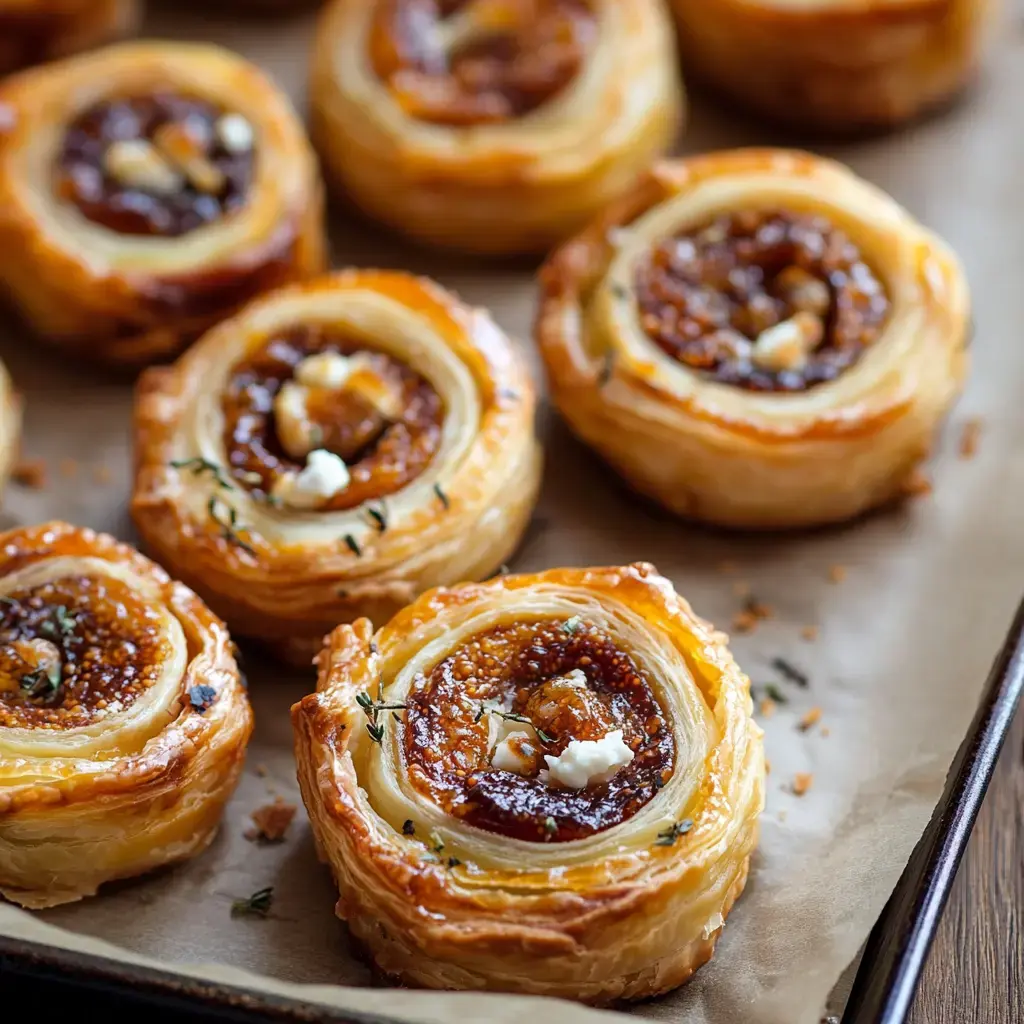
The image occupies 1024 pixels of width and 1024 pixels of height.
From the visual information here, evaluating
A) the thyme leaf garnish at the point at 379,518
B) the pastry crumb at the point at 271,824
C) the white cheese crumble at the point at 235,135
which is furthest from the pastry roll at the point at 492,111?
the pastry crumb at the point at 271,824

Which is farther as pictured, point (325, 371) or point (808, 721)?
point (325, 371)

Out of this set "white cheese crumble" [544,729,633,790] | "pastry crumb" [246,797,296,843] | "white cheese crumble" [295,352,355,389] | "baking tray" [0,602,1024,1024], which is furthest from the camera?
"white cheese crumble" [295,352,355,389]

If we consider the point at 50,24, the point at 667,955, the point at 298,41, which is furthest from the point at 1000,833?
the point at 50,24

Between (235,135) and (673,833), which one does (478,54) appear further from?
(673,833)

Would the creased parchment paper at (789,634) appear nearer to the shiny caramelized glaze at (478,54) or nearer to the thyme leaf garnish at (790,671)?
the thyme leaf garnish at (790,671)

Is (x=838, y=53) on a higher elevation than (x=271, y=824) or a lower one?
higher

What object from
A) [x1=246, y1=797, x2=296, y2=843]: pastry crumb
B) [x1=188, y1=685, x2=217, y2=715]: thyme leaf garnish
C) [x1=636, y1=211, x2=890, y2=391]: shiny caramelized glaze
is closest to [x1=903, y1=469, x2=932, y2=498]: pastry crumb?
[x1=636, y1=211, x2=890, y2=391]: shiny caramelized glaze

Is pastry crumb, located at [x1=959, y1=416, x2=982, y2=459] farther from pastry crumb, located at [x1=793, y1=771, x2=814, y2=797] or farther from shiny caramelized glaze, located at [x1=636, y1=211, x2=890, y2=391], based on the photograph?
pastry crumb, located at [x1=793, y1=771, x2=814, y2=797]

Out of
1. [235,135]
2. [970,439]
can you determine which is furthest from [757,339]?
[235,135]
